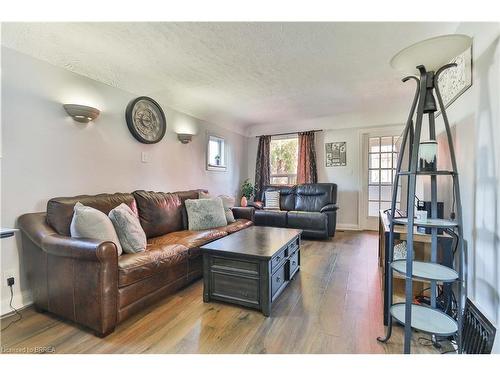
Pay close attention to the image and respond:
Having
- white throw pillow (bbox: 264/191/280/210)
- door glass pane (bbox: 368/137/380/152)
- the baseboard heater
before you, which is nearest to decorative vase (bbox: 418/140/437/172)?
the baseboard heater

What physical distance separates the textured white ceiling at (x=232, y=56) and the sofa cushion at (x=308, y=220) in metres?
1.93

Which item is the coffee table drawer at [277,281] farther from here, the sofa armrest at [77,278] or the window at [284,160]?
the window at [284,160]

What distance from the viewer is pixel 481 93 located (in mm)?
1401

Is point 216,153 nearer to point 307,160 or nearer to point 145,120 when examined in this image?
point 145,120

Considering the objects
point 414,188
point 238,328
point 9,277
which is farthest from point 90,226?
point 414,188

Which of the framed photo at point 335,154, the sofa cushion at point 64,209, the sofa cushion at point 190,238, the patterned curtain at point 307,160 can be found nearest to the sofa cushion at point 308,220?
the patterned curtain at point 307,160

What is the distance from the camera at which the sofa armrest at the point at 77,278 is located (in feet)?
Result: 5.09

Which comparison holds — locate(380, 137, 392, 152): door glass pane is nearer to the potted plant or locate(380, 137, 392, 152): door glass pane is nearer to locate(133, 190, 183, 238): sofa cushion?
the potted plant

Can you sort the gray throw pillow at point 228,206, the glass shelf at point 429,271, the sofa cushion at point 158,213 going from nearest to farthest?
the glass shelf at point 429,271 < the sofa cushion at point 158,213 < the gray throw pillow at point 228,206

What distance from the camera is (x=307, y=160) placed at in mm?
5227

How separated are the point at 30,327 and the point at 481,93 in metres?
3.29

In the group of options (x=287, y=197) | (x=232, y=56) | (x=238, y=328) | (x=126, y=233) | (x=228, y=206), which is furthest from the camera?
(x=287, y=197)

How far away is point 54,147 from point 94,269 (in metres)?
1.36

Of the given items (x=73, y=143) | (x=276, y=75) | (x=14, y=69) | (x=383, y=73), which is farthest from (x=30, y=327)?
(x=383, y=73)
